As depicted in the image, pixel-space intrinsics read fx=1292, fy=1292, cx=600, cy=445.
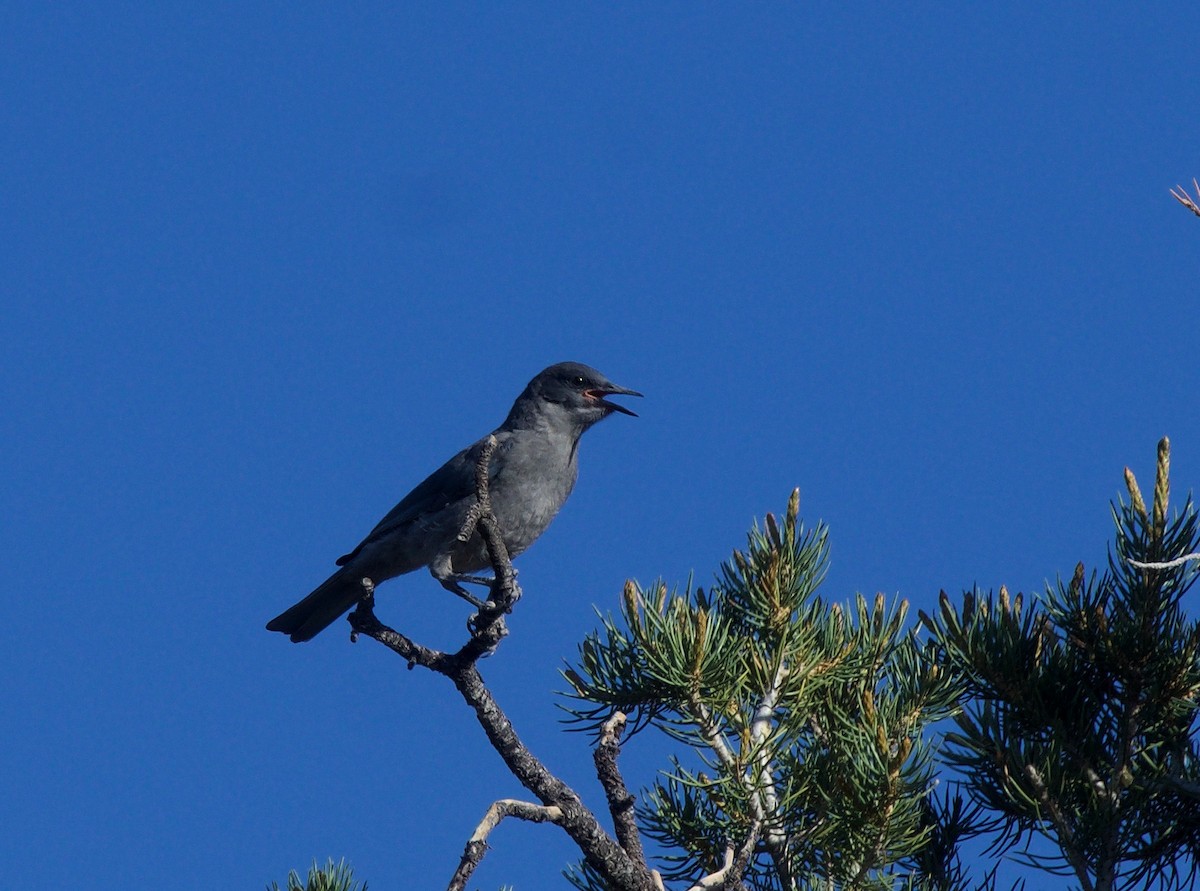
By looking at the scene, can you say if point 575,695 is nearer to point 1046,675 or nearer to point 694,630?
point 694,630

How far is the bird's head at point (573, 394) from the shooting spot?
8.09 meters

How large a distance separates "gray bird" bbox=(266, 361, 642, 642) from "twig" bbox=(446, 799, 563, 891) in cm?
398

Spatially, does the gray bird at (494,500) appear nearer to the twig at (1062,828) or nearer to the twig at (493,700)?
the twig at (493,700)

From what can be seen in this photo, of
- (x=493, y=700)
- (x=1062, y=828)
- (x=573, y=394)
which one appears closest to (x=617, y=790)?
(x=493, y=700)

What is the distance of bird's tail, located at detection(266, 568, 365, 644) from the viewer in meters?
8.05

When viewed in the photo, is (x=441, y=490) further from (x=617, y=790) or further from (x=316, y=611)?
(x=617, y=790)

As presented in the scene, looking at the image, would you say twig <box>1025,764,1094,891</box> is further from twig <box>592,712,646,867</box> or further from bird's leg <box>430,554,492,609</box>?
bird's leg <box>430,554,492,609</box>

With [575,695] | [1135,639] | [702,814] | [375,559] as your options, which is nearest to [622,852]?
[702,814]

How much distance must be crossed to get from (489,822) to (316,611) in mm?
5595

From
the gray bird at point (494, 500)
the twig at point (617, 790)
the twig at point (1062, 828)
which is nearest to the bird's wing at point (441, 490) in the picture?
the gray bird at point (494, 500)

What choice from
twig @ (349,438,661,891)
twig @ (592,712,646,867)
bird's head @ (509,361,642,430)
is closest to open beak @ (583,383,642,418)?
bird's head @ (509,361,642,430)

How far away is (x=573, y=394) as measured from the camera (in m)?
8.12

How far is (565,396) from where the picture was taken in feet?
26.7

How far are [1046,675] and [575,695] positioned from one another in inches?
50.7
